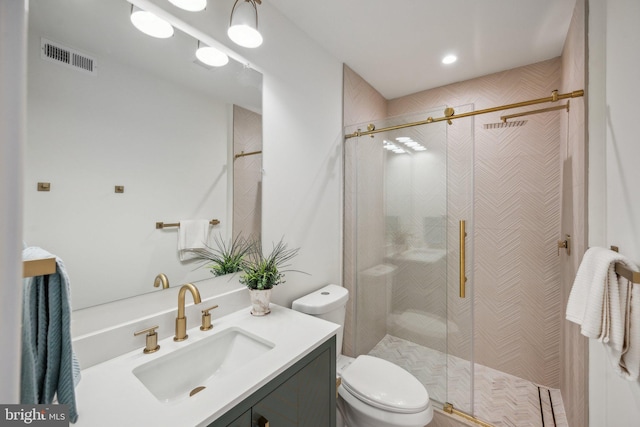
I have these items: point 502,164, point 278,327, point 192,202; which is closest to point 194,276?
point 192,202

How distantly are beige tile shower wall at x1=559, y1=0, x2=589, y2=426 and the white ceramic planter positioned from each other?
1.52 m

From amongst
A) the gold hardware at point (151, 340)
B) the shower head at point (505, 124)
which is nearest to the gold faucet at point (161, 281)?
the gold hardware at point (151, 340)

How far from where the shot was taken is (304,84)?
1.70 meters

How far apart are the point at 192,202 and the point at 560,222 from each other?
2500 millimetres

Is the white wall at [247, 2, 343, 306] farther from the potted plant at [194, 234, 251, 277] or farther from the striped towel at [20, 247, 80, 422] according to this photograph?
the striped towel at [20, 247, 80, 422]

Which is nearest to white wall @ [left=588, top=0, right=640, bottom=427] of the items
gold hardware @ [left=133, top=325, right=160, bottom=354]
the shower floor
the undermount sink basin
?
the shower floor

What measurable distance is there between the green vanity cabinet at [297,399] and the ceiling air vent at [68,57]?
1160 millimetres

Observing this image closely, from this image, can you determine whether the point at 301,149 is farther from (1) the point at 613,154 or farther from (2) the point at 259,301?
(1) the point at 613,154

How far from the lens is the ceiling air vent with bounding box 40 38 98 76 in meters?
0.79

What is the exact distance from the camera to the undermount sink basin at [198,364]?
911 mm

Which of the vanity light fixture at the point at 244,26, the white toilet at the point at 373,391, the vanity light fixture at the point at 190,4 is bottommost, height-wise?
the white toilet at the point at 373,391

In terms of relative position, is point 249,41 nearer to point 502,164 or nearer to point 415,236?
point 415,236

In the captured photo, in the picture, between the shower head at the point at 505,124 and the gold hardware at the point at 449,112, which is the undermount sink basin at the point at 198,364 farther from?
the shower head at the point at 505,124

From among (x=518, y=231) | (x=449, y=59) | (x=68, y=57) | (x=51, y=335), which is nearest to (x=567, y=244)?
(x=518, y=231)
